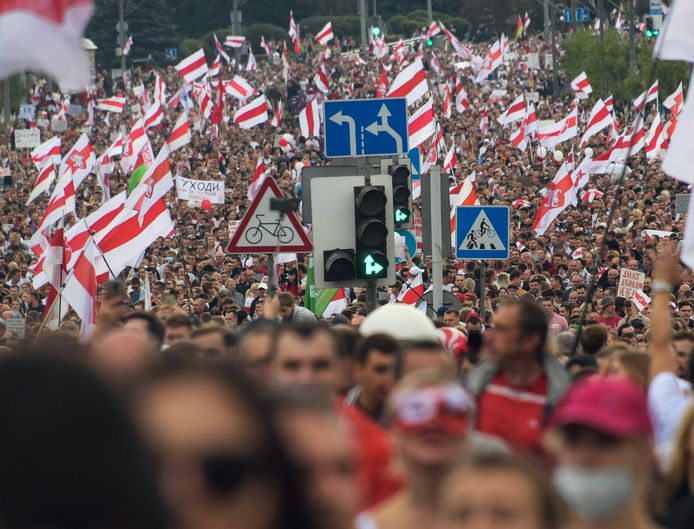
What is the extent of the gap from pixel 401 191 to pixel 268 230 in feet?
7.22

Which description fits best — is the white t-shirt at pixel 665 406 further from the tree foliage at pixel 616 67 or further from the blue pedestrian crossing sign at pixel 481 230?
the tree foliage at pixel 616 67

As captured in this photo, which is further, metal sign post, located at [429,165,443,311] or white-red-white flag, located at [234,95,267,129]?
white-red-white flag, located at [234,95,267,129]

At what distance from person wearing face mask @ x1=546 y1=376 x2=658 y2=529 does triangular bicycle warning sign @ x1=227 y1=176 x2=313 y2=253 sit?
773 centimetres

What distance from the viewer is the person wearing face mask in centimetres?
344

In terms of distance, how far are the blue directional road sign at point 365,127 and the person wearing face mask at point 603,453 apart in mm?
9338

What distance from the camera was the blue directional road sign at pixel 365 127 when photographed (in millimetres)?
13070

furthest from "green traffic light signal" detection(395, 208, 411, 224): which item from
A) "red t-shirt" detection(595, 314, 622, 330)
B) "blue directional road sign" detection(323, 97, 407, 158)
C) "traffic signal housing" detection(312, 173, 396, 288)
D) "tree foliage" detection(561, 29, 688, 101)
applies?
"tree foliage" detection(561, 29, 688, 101)

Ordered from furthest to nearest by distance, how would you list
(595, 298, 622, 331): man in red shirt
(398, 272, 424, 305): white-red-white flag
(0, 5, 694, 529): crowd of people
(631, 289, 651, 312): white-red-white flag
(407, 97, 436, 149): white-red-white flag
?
1. (407, 97, 436, 149): white-red-white flag
2. (398, 272, 424, 305): white-red-white flag
3. (631, 289, 651, 312): white-red-white flag
4. (595, 298, 622, 331): man in red shirt
5. (0, 5, 694, 529): crowd of people

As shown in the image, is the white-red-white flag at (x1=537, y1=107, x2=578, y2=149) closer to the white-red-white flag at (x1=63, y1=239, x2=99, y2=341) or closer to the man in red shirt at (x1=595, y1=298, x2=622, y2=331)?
the man in red shirt at (x1=595, y1=298, x2=622, y2=331)

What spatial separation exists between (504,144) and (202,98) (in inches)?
339

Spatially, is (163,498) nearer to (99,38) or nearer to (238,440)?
(238,440)

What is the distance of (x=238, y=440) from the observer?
6.15 feet

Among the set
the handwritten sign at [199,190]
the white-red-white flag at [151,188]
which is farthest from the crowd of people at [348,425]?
the handwritten sign at [199,190]

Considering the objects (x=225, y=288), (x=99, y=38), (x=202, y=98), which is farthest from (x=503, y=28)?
(x=225, y=288)
